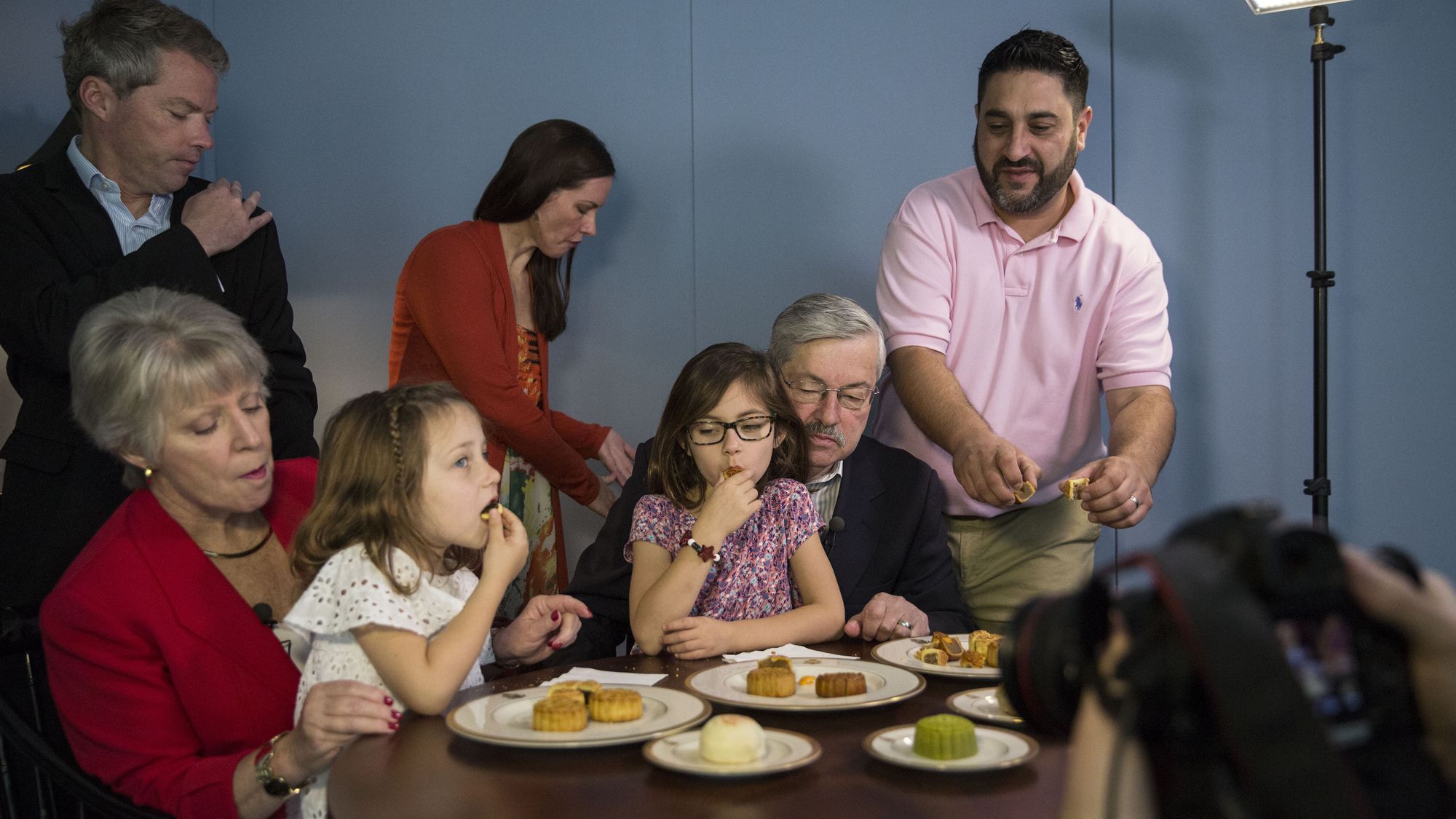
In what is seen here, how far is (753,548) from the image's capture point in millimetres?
2178

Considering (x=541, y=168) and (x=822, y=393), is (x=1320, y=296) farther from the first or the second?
(x=541, y=168)

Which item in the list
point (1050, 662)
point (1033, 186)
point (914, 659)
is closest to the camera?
point (1050, 662)

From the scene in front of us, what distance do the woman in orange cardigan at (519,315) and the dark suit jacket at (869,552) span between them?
58 centimetres

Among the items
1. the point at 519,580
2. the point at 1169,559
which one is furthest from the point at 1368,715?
the point at 519,580

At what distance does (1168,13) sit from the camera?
3.21 metres

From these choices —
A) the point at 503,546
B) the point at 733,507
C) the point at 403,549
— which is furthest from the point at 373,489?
the point at 733,507

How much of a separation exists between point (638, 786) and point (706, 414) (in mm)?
1042

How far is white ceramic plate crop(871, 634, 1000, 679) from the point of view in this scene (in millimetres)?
1593

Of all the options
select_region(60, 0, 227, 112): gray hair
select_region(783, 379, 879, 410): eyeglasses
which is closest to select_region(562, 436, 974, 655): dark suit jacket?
select_region(783, 379, 879, 410): eyeglasses

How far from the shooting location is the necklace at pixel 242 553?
1.75 meters

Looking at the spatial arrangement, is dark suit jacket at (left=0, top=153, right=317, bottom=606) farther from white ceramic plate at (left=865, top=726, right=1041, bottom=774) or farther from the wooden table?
white ceramic plate at (left=865, top=726, right=1041, bottom=774)

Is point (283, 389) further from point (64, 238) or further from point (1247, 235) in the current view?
point (1247, 235)

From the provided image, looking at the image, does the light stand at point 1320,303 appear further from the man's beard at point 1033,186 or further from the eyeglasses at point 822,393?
the eyeglasses at point 822,393

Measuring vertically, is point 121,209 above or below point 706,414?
above
